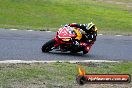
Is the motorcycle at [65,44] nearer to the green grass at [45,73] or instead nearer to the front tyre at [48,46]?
the front tyre at [48,46]

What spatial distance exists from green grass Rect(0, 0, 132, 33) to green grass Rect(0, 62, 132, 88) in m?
18.0

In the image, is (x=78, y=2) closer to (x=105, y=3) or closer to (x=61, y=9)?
(x=105, y=3)

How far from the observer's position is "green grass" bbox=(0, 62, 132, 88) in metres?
7.40

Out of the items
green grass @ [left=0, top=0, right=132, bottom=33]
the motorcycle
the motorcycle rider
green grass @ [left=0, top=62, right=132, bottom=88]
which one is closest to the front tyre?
the motorcycle

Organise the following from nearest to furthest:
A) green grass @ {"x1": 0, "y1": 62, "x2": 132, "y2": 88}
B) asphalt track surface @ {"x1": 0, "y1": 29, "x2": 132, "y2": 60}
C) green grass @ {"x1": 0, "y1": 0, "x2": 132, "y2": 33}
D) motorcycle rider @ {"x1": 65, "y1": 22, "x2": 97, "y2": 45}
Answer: green grass @ {"x1": 0, "y1": 62, "x2": 132, "y2": 88}
asphalt track surface @ {"x1": 0, "y1": 29, "x2": 132, "y2": 60}
motorcycle rider @ {"x1": 65, "y1": 22, "x2": 97, "y2": 45}
green grass @ {"x1": 0, "y1": 0, "x2": 132, "y2": 33}

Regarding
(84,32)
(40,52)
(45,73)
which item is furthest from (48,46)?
(45,73)

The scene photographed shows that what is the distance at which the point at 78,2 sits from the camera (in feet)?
144

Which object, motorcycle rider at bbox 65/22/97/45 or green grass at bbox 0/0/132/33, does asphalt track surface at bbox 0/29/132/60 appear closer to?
motorcycle rider at bbox 65/22/97/45

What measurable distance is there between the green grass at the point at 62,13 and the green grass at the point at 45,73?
A: 17975 mm

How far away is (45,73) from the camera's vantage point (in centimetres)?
849

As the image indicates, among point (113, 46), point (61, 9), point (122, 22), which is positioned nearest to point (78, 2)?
point (61, 9)

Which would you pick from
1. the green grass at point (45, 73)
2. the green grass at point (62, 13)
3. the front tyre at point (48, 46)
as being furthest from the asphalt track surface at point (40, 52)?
the green grass at point (62, 13)

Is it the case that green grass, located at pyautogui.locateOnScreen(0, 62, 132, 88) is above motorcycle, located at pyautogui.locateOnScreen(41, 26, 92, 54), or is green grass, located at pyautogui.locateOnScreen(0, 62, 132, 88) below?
above

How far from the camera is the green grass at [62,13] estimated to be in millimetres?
30150
